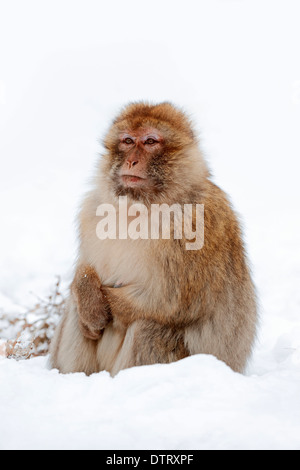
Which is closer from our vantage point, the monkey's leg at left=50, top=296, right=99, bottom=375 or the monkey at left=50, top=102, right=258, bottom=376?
the monkey at left=50, top=102, right=258, bottom=376

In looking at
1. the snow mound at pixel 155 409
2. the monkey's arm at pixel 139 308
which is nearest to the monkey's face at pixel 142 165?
the monkey's arm at pixel 139 308

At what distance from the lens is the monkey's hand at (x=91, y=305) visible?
9.07ft

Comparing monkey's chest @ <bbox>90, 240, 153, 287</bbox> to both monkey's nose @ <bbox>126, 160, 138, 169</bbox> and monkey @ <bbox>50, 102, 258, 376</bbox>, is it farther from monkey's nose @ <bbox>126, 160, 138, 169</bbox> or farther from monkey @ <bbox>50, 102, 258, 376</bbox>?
monkey's nose @ <bbox>126, 160, 138, 169</bbox>

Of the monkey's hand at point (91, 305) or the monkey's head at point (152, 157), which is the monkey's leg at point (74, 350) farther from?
the monkey's head at point (152, 157)

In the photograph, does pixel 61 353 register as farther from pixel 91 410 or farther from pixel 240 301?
pixel 91 410

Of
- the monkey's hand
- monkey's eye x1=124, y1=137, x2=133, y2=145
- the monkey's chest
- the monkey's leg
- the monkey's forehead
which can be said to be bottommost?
the monkey's leg

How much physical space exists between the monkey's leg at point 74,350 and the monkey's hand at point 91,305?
0.08 meters

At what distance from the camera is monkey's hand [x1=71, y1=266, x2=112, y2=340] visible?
2764 mm

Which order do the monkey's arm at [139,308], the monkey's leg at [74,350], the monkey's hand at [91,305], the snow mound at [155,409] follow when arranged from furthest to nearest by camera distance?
the monkey's leg at [74,350]
the monkey's hand at [91,305]
the monkey's arm at [139,308]
the snow mound at [155,409]

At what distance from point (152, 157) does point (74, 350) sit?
1.02 metres

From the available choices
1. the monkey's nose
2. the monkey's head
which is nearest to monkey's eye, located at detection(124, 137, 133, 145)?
the monkey's head

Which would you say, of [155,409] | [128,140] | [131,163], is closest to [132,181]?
[131,163]
